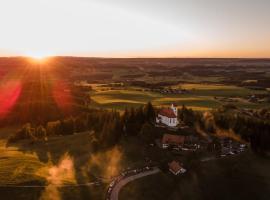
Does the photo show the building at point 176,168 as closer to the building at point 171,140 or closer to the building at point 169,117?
the building at point 171,140

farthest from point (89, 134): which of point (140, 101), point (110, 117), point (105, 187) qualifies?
point (140, 101)

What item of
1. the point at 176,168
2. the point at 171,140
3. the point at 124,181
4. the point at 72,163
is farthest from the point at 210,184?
the point at 72,163

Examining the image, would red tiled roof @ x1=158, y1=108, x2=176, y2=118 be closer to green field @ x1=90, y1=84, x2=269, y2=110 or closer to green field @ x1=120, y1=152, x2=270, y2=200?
green field @ x1=120, y1=152, x2=270, y2=200

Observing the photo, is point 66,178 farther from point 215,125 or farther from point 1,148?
point 215,125

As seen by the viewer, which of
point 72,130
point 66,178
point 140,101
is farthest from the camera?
point 140,101

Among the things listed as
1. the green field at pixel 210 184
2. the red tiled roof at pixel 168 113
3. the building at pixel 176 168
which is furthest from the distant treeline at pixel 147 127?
the green field at pixel 210 184

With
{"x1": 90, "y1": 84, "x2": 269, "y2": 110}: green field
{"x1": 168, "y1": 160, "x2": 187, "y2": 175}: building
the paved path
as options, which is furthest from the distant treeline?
{"x1": 90, "y1": 84, "x2": 269, "y2": 110}: green field

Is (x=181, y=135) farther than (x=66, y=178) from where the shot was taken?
Yes
